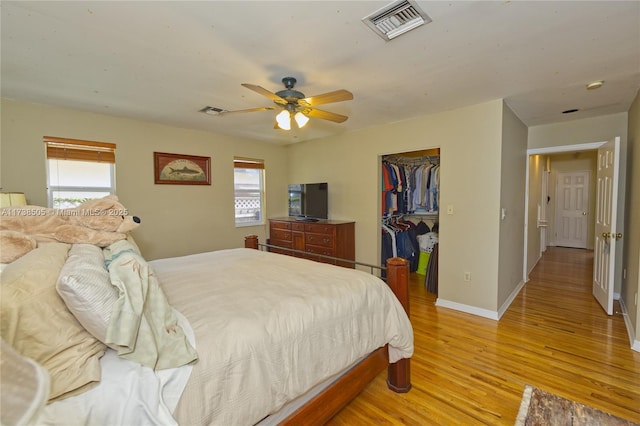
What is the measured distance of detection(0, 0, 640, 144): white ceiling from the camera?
5.12 ft

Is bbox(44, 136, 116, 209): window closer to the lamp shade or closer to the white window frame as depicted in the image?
the white window frame

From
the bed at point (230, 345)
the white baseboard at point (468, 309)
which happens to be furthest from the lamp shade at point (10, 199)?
the white baseboard at point (468, 309)

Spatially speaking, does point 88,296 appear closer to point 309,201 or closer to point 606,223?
point 309,201

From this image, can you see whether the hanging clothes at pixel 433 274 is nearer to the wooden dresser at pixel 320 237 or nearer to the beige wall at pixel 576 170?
the wooden dresser at pixel 320 237

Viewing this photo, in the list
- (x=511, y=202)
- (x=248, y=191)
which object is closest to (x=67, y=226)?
(x=248, y=191)

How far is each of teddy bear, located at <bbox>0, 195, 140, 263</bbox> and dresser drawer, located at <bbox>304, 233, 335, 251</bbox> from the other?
8.82 feet

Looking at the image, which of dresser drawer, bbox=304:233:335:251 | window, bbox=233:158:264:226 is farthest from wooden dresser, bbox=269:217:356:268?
window, bbox=233:158:264:226

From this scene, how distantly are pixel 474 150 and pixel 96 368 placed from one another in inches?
142

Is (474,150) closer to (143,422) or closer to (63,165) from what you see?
(143,422)

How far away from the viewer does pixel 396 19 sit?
1.63 metres

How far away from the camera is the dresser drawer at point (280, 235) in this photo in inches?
190

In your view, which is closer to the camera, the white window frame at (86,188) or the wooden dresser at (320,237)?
the white window frame at (86,188)

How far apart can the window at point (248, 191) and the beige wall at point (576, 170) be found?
6.79 meters

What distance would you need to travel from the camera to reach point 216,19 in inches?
63.3
